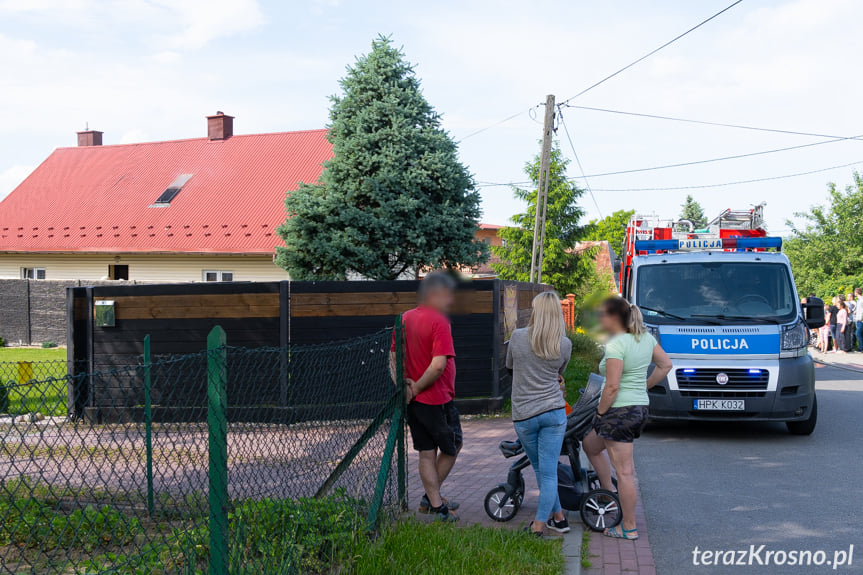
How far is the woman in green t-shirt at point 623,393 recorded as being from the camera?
18.2 feet

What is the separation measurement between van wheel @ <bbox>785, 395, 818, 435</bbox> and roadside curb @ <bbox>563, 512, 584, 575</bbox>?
5.11 metres

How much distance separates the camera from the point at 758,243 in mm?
11602

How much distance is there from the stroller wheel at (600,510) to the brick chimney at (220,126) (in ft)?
105

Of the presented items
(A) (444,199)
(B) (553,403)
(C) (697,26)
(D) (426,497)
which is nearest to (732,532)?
(B) (553,403)

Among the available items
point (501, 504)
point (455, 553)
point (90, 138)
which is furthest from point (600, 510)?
point (90, 138)

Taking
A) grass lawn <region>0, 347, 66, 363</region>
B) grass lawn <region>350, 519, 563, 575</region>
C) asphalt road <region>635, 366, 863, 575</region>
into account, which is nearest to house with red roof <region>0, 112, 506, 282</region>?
grass lawn <region>0, 347, 66, 363</region>

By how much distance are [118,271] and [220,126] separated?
8121mm

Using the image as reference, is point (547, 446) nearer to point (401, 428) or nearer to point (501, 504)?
point (501, 504)

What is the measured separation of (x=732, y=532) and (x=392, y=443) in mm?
2619

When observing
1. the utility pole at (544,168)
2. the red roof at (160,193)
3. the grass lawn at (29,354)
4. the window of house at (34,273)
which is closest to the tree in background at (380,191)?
the utility pole at (544,168)

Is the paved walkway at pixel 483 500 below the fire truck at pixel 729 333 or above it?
below

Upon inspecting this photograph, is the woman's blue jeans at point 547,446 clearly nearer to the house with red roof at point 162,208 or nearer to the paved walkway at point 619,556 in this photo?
the paved walkway at point 619,556

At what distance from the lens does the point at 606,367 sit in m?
5.59

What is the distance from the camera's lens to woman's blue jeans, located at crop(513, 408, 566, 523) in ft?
17.8
